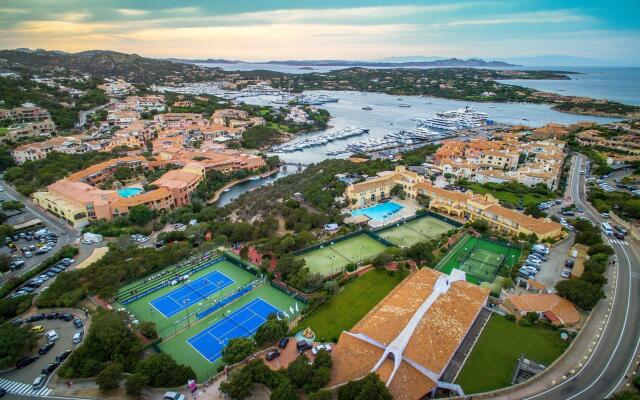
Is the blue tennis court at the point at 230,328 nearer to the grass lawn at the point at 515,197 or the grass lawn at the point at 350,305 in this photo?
the grass lawn at the point at 350,305

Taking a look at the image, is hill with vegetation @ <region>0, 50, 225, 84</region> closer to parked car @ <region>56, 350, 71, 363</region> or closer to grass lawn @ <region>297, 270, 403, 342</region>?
parked car @ <region>56, 350, 71, 363</region>

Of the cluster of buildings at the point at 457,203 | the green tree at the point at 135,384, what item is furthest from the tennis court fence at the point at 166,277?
the cluster of buildings at the point at 457,203

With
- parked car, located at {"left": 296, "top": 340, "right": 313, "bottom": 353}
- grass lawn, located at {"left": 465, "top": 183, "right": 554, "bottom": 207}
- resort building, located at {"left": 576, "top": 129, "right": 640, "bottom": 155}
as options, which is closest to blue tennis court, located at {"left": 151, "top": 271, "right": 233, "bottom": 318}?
parked car, located at {"left": 296, "top": 340, "right": 313, "bottom": 353}

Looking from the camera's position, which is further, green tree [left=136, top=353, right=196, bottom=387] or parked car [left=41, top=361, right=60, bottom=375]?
parked car [left=41, top=361, right=60, bottom=375]

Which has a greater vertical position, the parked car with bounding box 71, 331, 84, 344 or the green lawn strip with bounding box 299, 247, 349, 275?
the green lawn strip with bounding box 299, 247, 349, 275

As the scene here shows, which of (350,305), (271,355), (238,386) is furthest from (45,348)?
(350,305)

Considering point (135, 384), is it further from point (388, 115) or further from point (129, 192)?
point (388, 115)

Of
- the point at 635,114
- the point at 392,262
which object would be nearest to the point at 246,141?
the point at 392,262
